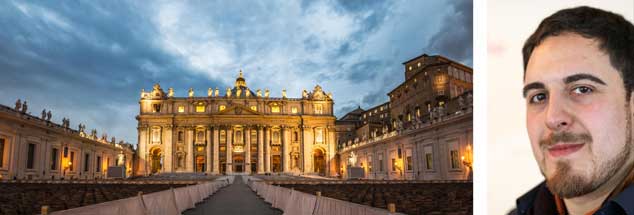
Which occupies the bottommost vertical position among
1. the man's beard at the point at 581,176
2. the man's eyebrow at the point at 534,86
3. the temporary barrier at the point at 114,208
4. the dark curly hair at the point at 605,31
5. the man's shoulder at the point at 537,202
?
the temporary barrier at the point at 114,208

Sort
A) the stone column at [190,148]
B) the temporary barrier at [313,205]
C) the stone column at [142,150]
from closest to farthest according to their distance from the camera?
the temporary barrier at [313,205]
the stone column at [142,150]
the stone column at [190,148]

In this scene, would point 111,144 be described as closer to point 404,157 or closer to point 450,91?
point 404,157

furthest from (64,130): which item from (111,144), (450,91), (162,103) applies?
(162,103)

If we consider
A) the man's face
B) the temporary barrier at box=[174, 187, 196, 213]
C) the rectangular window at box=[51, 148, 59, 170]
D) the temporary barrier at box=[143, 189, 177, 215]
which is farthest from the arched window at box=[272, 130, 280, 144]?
the man's face

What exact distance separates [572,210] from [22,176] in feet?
102

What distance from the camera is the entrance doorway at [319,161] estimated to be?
224 ft

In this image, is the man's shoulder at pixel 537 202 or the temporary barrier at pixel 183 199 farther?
the temporary barrier at pixel 183 199

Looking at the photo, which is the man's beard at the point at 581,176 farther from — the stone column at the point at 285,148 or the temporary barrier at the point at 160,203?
the stone column at the point at 285,148

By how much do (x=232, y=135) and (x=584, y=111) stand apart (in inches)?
2529

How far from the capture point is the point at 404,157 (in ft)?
107

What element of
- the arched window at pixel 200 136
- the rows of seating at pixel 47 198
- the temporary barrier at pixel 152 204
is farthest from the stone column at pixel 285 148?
the temporary barrier at pixel 152 204

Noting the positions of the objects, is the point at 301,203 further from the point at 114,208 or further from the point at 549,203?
the point at 549,203

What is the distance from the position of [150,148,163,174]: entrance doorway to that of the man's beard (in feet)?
216

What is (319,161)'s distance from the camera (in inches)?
2721
